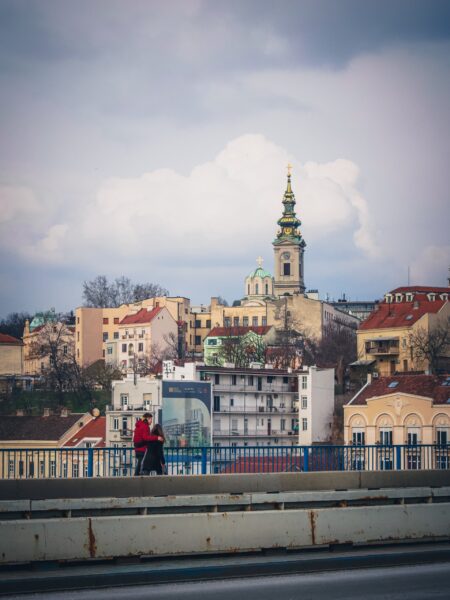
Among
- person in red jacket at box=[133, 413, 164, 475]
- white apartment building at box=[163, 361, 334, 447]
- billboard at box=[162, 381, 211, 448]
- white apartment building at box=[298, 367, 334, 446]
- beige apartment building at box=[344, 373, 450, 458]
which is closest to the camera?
person in red jacket at box=[133, 413, 164, 475]

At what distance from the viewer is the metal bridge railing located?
22047 mm

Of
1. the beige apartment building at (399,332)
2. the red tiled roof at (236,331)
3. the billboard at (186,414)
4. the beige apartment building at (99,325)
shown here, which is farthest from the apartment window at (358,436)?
the beige apartment building at (99,325)

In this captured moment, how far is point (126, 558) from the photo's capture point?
17.0m

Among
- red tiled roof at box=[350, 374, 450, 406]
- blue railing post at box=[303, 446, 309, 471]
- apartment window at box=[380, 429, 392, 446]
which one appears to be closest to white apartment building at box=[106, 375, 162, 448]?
red tiled roof at box=[350, 374, 450, 406]

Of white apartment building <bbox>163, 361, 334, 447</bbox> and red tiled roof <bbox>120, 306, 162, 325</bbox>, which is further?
red tiled roof <bbox>120, 306, 162, 325</bbox>

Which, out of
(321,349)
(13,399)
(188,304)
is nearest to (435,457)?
(13,399)

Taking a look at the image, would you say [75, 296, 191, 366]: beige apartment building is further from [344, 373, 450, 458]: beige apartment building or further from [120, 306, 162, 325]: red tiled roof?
[344, 373, 450, 458]: beige apartment building

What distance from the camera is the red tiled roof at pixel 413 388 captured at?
87812mm

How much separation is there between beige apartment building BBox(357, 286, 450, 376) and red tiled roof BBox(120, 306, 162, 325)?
38.0 m

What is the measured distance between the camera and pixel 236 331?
166 meters

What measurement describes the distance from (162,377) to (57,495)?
272 ft

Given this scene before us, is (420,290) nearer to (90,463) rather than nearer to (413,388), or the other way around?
(413,388)

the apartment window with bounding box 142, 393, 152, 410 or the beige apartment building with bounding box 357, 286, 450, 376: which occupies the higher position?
the beige apartment building with bounding box 357, 286, 450, 376

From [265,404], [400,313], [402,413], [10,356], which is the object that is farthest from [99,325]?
[402,413]
